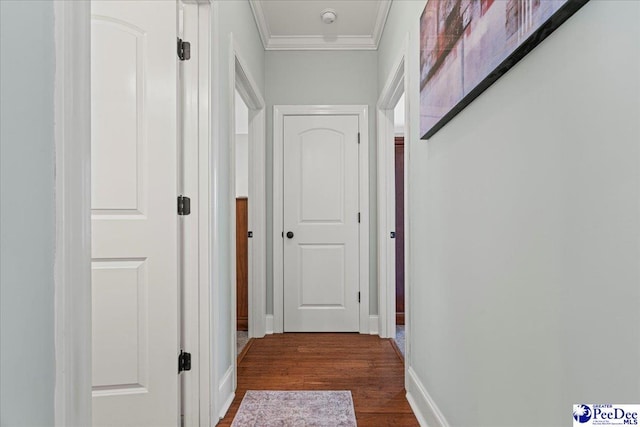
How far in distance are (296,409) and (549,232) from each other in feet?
5.40

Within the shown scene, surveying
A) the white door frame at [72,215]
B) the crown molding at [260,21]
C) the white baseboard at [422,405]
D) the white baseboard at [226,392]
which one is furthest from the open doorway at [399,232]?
the white door frame at [72,215]

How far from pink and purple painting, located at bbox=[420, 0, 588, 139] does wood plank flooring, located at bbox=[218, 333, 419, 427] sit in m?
1.41

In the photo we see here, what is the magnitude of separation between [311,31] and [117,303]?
8.93 feet

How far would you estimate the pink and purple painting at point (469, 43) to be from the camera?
87cm

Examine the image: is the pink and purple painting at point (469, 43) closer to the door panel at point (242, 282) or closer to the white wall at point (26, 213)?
the white wall at point (26, 213)

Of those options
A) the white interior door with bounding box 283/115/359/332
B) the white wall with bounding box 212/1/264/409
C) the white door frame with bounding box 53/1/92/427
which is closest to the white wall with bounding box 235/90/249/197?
the white interior door with bounding box 283/115/359/332

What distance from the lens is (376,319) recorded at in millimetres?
3523

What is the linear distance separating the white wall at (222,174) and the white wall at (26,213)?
112 centimetres

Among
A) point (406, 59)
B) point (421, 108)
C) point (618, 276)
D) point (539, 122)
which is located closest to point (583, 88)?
point (539, 122)

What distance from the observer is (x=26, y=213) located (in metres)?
0.70

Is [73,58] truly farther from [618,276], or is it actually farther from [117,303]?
[117,303]

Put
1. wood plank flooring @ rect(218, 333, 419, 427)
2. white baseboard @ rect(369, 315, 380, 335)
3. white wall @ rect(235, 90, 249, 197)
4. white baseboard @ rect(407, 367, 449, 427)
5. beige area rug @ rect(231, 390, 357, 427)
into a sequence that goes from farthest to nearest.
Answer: white wall @ rect(235, 90, 249, 197)
white baseboard @ rect(369, 315, 380, 335)
wood plank flooring @ rect(218, 333, 419, 427)
beige area rug @ rect(231, 390, 357, 427)
white baseboard @ rect(407, 367, 449, 427)

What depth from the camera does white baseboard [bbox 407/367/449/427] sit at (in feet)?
5.43

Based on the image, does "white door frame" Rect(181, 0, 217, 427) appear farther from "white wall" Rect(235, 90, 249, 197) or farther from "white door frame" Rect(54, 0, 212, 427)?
"white wall" Rect(235, 90, 249, 197)
